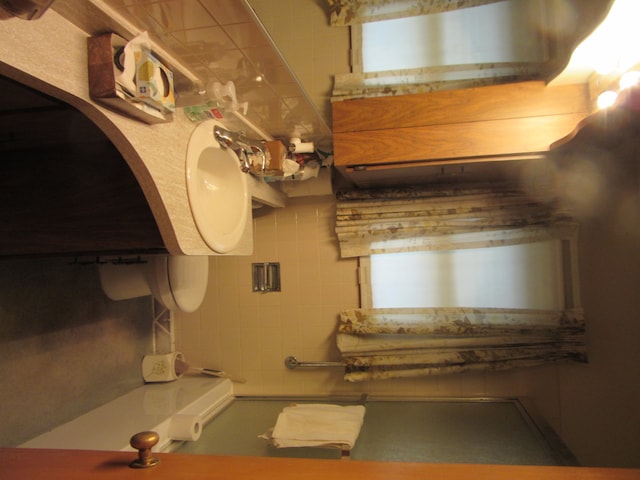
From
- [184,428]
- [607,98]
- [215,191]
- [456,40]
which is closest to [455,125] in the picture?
[607,98]

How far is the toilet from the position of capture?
1.52 metres

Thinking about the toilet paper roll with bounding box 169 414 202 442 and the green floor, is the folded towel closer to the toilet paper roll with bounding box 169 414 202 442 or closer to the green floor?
the green floor

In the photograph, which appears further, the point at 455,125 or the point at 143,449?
the point at 455,125

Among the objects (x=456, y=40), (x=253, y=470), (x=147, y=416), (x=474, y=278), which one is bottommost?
(x=147, y=416)

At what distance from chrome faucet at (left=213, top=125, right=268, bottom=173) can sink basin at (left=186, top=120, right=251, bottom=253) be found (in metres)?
0.02

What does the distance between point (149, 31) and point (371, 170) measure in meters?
1.02

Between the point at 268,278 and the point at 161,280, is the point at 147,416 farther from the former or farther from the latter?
the point at 268,278

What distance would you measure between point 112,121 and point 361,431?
1.47 m

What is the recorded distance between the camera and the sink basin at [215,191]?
105cm

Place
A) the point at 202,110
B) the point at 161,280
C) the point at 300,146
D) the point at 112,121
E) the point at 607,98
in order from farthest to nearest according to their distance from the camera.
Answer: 1. the point at 300,146
2. the point at 161,280
3. the point at 607,98
4. the point at 202,110
5. the point at 112,121

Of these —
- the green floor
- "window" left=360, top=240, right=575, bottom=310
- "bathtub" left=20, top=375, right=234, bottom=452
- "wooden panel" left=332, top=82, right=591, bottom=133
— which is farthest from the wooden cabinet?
"bathtub" left=20, top=375, right=234, bottom=452

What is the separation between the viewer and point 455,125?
61.9 inches

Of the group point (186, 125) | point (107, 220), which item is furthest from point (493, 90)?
point (107, 220)

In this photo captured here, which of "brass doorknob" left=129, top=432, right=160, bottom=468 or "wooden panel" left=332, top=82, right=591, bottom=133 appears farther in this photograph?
"wooden panel" left=332, top=82, right=591, bottom=133
